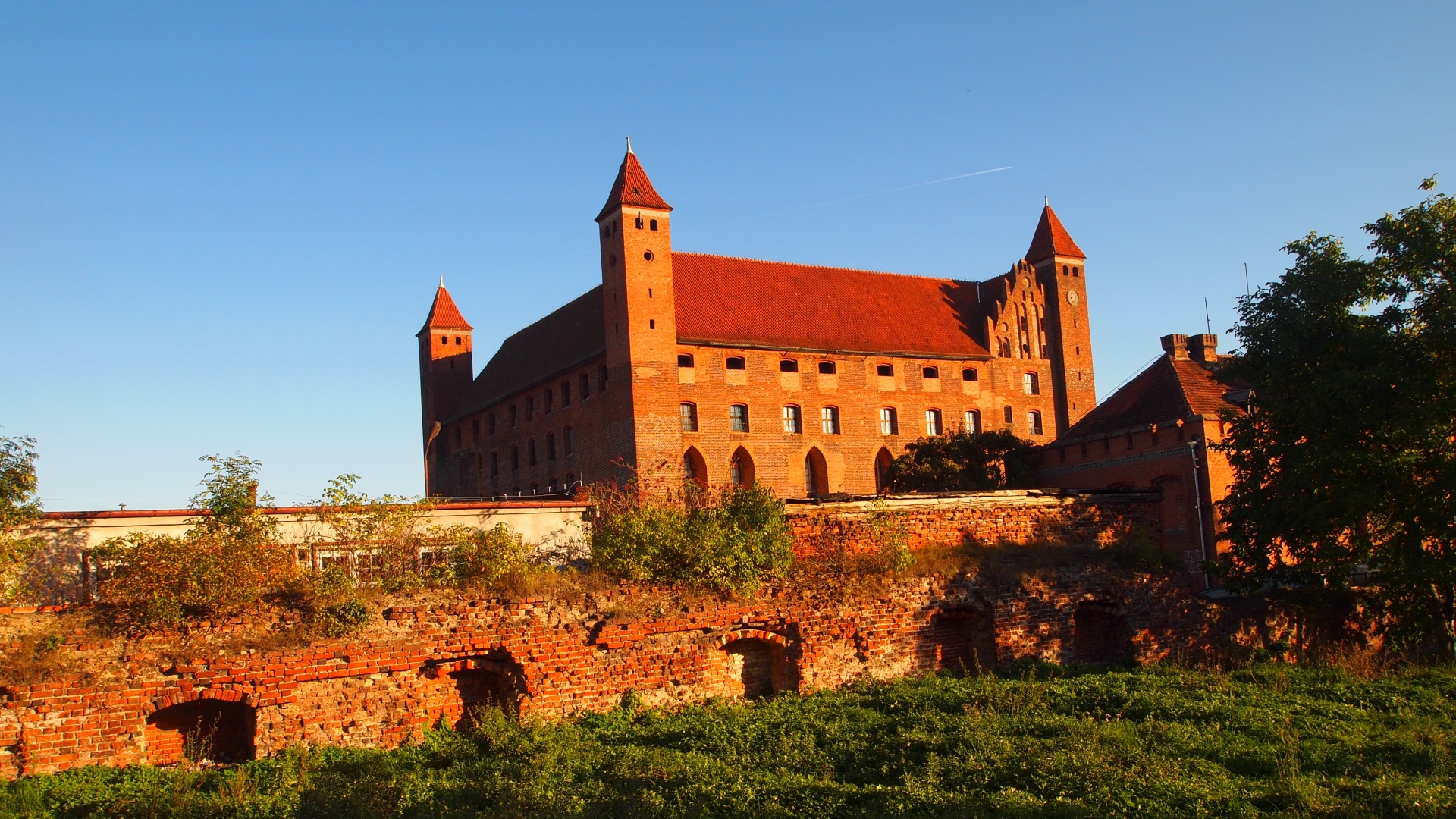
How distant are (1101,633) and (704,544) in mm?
7944

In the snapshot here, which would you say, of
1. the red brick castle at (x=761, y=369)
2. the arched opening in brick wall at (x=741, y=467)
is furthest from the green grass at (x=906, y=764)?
the arched opening in brick wall at (x=741, y=467)

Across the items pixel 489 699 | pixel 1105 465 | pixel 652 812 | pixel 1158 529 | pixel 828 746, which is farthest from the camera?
pixel 1105 465

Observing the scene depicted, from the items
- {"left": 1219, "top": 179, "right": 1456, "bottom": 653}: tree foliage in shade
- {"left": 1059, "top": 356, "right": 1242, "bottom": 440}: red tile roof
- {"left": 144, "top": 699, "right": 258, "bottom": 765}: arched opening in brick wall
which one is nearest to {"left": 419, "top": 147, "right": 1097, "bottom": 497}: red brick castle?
{"left": 1059, "top": 356, "right": 1242, "bottom": 440}: red tile roof

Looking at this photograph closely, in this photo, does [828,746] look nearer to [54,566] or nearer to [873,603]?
[873,603]

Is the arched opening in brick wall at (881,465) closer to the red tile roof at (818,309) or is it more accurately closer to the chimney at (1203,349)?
the red tile roof at (818,309)

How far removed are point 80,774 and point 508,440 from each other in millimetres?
35866

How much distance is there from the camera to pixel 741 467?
4225cm

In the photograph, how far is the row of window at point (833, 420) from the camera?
4091 centimetres

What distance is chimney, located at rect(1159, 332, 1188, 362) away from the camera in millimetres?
30219

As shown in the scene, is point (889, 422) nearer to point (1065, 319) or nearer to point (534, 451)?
point (1065, 319)

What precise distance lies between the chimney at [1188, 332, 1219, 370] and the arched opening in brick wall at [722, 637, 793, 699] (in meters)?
17.9

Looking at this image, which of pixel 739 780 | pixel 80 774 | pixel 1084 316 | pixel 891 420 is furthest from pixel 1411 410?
pixel 1084 316

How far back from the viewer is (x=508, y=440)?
48.8 m

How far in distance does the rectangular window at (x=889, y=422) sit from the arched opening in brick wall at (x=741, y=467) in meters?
5.53
